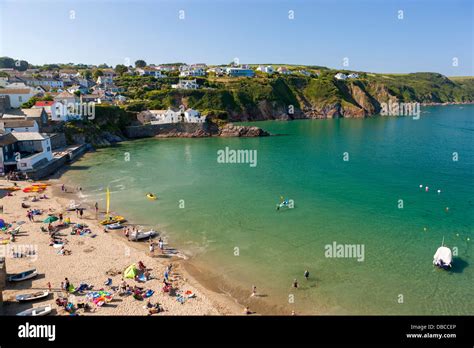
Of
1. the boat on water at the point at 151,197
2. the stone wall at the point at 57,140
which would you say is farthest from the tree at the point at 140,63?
the boat on water at the point at 151,197

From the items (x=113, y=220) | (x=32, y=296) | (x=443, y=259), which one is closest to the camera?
(x=32, y=296)

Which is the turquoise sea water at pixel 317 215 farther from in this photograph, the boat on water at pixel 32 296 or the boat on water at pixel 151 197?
the boat on water at pixel 32 296

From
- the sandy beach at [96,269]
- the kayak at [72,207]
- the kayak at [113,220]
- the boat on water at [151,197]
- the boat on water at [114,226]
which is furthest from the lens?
the boat on water at [151,197]

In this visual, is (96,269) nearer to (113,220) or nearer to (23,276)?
(23,276)

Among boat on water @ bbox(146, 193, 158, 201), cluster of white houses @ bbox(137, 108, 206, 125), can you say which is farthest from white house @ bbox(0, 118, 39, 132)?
cluster of white houses @ bbox(137, 108, 206, 125)

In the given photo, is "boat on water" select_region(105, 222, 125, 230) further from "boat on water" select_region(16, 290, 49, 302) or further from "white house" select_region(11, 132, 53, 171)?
"white house" select_region(11, 132, 53, 171)

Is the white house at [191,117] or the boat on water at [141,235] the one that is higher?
the white house at [191,117]

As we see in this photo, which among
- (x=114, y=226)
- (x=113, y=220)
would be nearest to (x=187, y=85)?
(x=113, y=220)
